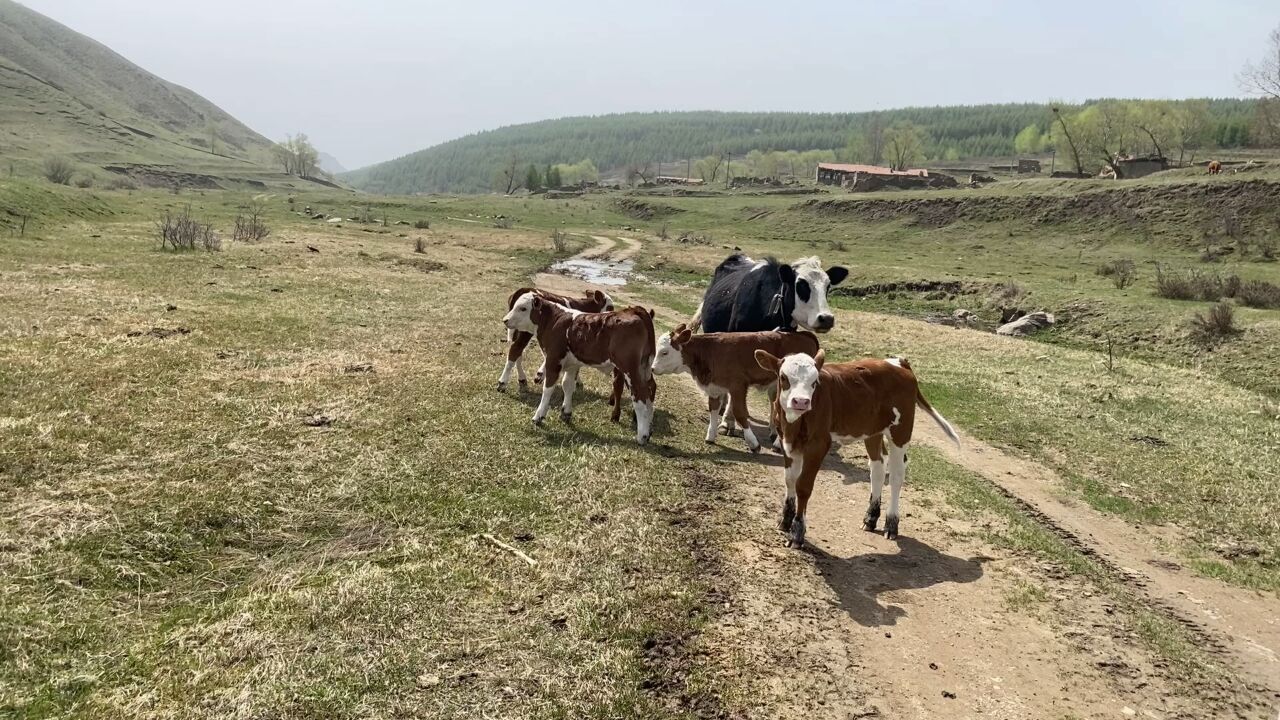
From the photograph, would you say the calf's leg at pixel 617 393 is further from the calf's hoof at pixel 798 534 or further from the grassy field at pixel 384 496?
the calf's hoof at pixel 798 534

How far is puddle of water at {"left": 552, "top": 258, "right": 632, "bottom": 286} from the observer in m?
36.0

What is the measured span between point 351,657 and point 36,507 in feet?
13.7

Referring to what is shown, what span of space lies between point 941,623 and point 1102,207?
57.7 meters

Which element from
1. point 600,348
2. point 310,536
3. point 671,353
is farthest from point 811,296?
point 310,536

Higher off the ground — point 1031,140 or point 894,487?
point 1031,140

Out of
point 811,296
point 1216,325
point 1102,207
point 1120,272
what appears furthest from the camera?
point 1102,207

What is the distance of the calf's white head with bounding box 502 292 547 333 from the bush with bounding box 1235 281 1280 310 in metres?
25.8

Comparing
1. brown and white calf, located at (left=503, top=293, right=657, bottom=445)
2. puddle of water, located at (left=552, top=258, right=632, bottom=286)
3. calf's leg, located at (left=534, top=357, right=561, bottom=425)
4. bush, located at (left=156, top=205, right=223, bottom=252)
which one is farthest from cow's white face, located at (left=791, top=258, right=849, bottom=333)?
bush, located at (left=156, top=205, right=223, bottom=252)

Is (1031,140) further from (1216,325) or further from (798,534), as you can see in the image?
(798,534)

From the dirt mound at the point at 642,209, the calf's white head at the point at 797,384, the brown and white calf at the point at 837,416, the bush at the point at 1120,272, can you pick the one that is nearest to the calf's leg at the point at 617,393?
the brown and white calf at the point at 837,416

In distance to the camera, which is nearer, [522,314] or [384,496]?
[384,496]

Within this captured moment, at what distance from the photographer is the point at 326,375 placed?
13.0 m

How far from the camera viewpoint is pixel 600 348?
11.7 meters

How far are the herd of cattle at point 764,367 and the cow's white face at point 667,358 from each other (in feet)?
0.06
